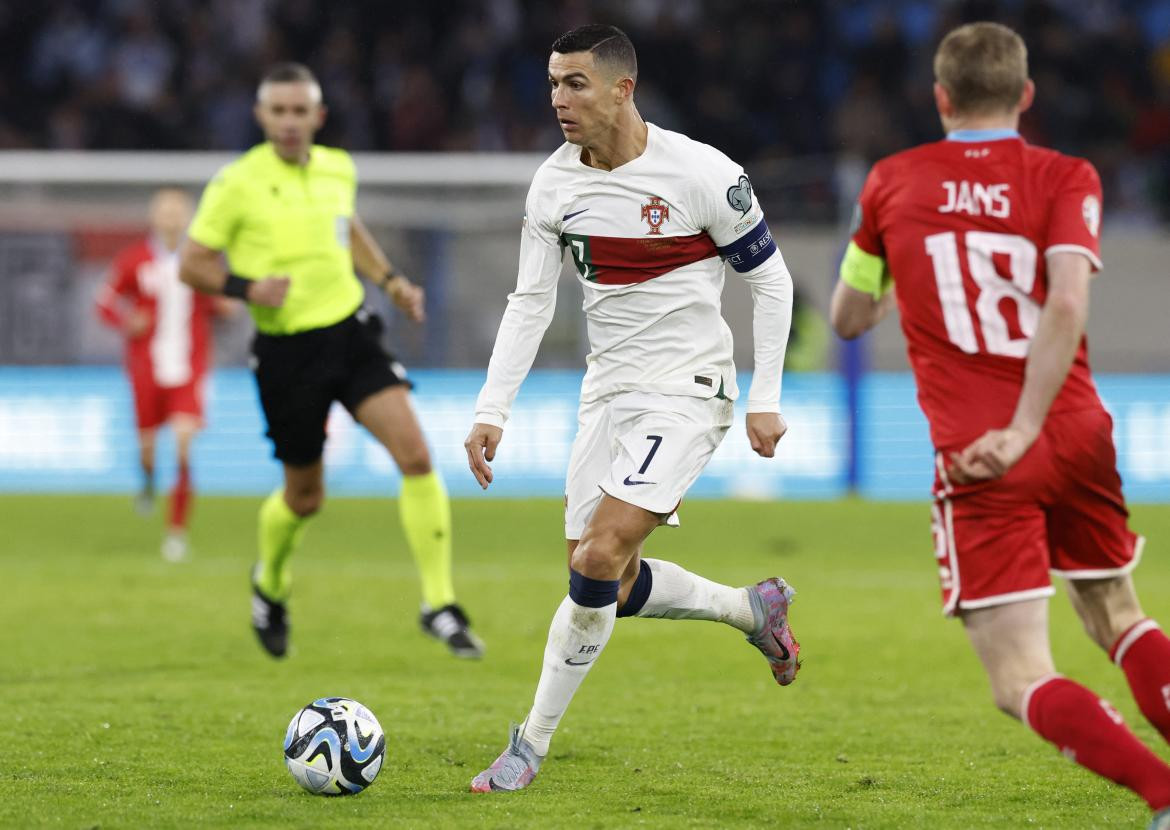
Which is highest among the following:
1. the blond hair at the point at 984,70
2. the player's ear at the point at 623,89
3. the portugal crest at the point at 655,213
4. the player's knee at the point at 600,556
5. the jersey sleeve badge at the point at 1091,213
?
the blond hair at the point at 984,70

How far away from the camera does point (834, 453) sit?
54.7 feet

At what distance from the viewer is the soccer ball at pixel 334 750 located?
197 inches

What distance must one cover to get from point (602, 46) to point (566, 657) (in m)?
1.83

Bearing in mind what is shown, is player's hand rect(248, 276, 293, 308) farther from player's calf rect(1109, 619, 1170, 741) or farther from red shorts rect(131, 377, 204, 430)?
red shorts rect(131, 377, 204, 430)

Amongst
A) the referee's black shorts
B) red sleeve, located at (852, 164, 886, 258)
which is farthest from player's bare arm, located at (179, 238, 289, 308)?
red sleeve, located at (852, 164, 886, 258)

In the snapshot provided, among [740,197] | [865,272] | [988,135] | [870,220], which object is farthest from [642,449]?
[988,135]

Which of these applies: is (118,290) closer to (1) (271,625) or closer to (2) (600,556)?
(1) (271,625)

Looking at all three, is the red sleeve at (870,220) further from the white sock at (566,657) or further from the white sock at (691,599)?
the white sock at (691,599)

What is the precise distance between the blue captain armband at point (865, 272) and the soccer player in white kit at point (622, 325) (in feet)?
2.49

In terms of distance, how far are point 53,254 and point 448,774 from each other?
43.5ft

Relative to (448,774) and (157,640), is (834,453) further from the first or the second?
(448,774)

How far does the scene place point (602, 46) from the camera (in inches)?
204

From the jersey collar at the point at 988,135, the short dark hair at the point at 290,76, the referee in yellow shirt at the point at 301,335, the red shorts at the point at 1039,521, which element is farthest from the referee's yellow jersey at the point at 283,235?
the red shorts at the point at 1039,521

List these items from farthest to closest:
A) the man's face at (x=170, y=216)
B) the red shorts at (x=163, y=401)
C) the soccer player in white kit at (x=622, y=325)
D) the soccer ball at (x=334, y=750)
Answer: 1. the man's face at (x=170, y=216)
2. the red shorts at (x=163, y=401)
3. the soccer player in white kit at (x=622, y=325)
4. the soccer ball at (x=334, y=750)
